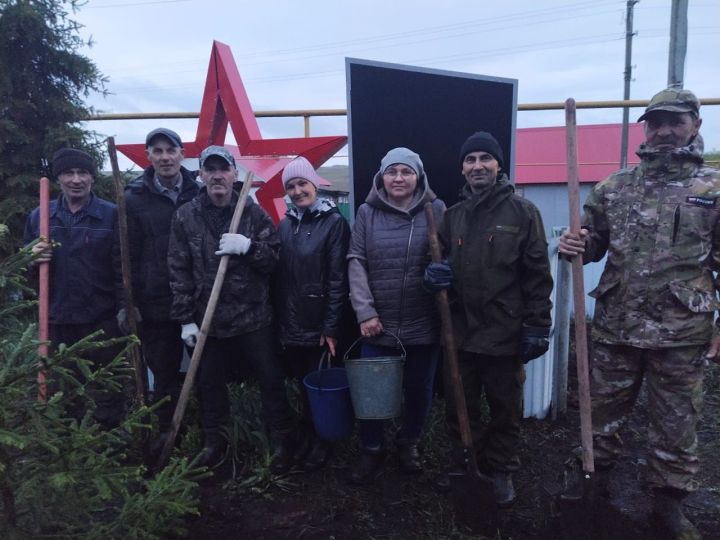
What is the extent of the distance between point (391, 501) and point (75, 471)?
181 centimetres

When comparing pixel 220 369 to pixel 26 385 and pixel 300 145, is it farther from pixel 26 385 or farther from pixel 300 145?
pixel 300 145

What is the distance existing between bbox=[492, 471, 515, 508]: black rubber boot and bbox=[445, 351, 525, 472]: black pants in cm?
4

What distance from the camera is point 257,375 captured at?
139 inches

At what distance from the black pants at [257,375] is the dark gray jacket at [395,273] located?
0.64 meters

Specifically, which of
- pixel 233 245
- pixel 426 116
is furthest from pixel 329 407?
pixel 426 116

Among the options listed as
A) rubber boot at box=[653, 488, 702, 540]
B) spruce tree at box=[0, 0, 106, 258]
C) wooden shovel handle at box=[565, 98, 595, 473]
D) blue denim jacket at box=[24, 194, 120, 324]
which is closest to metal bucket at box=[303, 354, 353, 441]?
wooden shovel handle at box=[565, 98, 595, 473]

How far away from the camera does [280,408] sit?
351 centimetres

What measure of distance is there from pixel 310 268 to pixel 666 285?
1.88 m

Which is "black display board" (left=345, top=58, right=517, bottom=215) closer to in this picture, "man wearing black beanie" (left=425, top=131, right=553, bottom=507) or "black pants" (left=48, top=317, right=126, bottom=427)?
"man wearing black beanie" (left=425, top=131, right=553, bottom=507)

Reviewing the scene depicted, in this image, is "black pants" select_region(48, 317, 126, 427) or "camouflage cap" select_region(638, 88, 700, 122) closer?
"camouflage cap" select_region(638, 88, 700, 122)

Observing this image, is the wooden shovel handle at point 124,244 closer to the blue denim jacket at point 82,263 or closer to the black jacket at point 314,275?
the blue denim jacket at point 82,263

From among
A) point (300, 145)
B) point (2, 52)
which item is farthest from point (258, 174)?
point (2, 52)

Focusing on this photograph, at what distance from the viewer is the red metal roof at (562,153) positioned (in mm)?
10578

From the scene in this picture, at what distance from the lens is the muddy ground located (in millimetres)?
2912
